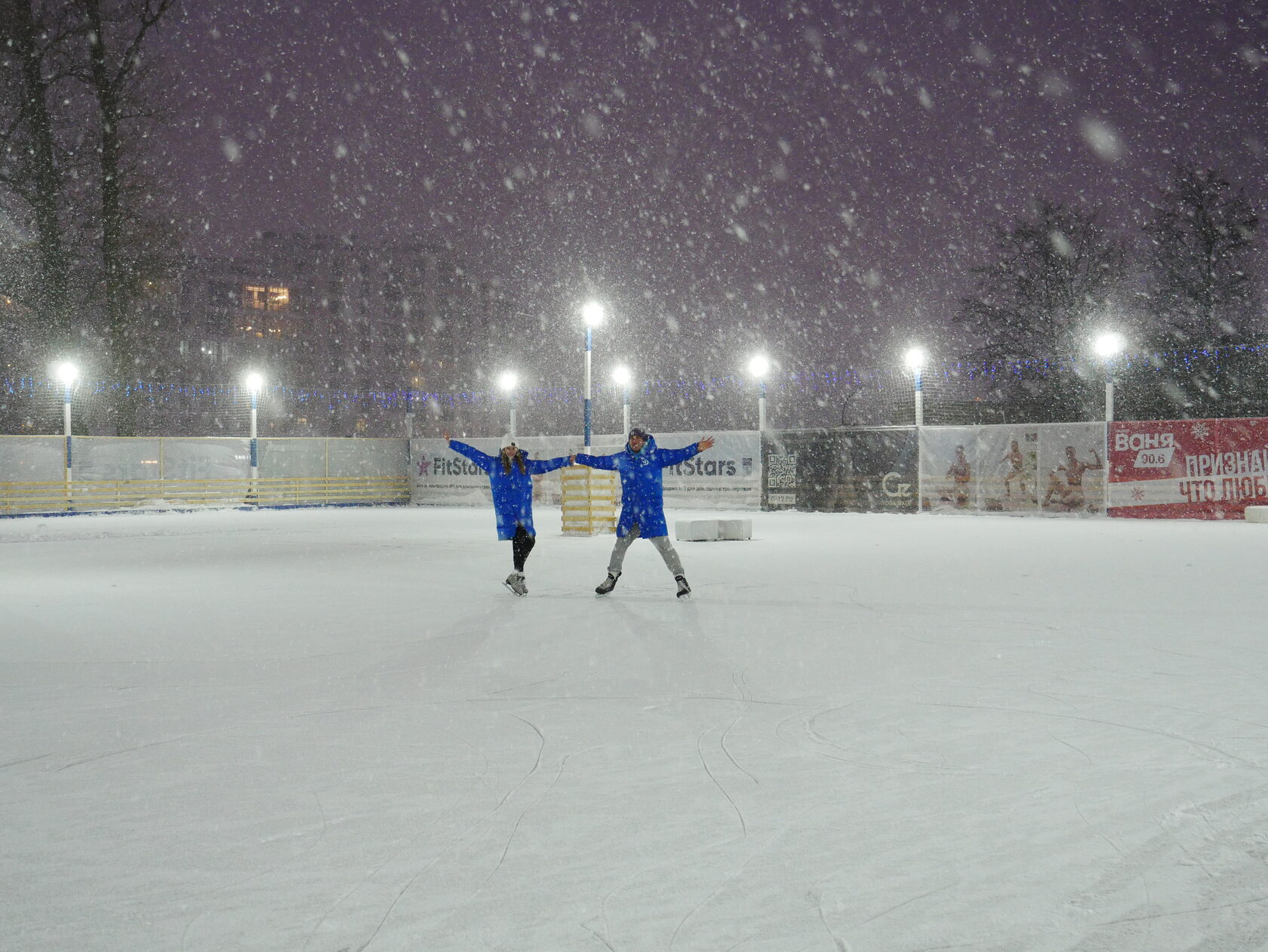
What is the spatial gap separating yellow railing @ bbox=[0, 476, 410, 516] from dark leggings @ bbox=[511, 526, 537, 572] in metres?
22.3

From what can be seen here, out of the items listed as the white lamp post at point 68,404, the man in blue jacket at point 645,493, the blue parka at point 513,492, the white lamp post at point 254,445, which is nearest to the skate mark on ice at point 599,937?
the man in blue jacket at point 645,493

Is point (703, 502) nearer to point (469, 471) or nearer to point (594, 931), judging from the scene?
point (469, 471)

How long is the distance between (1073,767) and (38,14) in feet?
116

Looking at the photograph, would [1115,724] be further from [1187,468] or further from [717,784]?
[1187,468]

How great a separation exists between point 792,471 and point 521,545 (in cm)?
1878

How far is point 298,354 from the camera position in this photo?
100688 mm

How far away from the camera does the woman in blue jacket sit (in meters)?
9.98

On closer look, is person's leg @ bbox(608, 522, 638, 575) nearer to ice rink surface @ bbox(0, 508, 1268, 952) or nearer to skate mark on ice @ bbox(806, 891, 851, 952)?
ice rink surface @ bbox(0, 508, 1268, 952)

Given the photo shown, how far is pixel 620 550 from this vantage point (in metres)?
9.82

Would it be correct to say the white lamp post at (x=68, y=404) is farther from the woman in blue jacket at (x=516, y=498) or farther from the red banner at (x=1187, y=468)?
the red banner at (x=1187, y=468)

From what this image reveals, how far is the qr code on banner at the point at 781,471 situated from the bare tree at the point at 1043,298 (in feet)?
44.1

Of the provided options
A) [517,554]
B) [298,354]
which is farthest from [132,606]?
[298,354]

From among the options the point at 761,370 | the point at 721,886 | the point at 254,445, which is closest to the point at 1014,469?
the point at 761,370

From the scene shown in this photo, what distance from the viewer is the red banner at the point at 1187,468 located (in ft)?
72.5
